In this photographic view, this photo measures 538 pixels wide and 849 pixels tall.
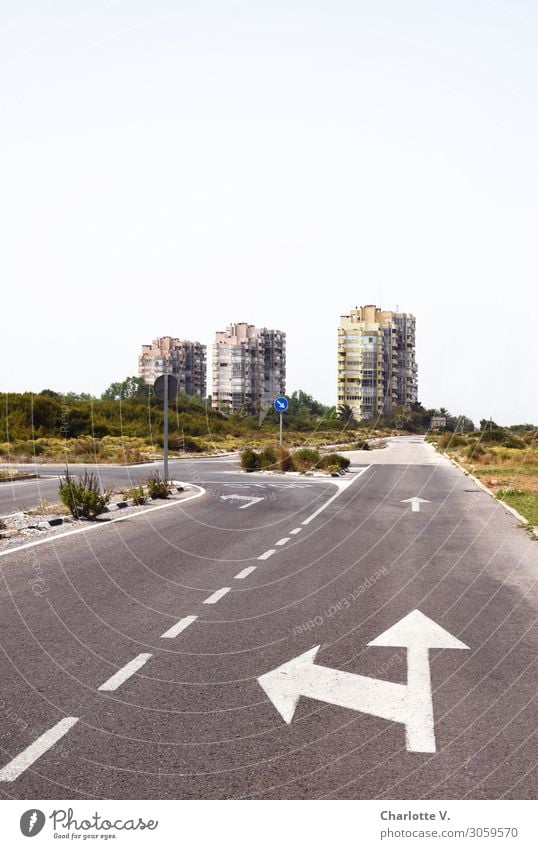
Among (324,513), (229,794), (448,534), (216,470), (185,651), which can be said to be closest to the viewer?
(229,794)

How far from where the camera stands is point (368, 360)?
181 metres

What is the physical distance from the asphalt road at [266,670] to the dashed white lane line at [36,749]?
0.02 m

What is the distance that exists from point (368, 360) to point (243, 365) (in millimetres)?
25278

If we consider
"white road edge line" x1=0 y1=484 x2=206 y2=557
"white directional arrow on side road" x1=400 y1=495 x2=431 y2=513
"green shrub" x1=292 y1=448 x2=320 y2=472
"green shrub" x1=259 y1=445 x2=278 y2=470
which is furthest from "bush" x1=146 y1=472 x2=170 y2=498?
"green shrub" x1=259 y1=445 x2=278 y2=470

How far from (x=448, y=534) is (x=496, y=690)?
33.5 ft

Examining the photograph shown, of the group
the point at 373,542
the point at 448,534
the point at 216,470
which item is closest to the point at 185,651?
the point at 373,542

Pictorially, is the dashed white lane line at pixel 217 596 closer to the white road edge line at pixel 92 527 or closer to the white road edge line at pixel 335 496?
the white road edge line at pixel 92 527

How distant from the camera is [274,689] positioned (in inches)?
242

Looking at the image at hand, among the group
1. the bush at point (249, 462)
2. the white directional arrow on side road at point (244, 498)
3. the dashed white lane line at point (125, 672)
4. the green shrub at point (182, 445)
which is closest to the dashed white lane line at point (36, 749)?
the dashed white lane line at point (125, 672)

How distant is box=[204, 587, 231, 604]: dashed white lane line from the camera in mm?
9430

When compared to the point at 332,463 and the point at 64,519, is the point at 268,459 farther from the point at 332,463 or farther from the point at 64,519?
the point at 64,519

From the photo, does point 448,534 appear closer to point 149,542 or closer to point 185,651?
point 149,542

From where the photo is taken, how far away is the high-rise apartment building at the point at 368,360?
177 meters

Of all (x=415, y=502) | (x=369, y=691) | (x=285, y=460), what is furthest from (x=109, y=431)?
(x=369, y=691)
